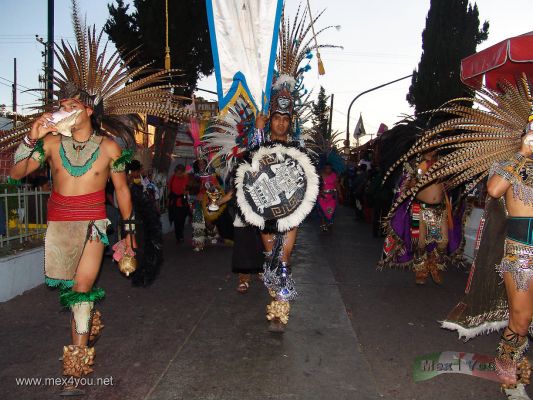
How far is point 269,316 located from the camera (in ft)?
15.1

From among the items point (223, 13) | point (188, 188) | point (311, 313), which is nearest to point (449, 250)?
point (311, 313)

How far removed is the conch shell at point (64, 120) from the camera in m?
3.45

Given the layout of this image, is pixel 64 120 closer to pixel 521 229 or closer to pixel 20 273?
pixel 20 273

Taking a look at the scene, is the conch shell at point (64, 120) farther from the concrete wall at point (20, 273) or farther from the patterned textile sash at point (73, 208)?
the concrete wall at point (20, 273)

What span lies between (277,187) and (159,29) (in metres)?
13.5

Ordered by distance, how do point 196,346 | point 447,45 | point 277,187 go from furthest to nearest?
point 447,45
point 277,187
point 196,346

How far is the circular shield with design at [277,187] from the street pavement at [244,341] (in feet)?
3.63

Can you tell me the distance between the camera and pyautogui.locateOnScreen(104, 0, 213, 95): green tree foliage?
1620 cm

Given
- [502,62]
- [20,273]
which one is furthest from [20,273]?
[502,62]

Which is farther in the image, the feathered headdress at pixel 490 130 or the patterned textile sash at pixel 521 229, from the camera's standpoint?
the feathered headdress at pixel 490 130

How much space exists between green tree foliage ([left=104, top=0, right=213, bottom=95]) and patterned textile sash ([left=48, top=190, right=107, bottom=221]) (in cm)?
1306

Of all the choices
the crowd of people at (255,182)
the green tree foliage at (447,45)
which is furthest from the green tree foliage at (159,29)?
the green tree foliage at (447,45)

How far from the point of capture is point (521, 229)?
10.7ft

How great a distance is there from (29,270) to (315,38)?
14.6 feet
